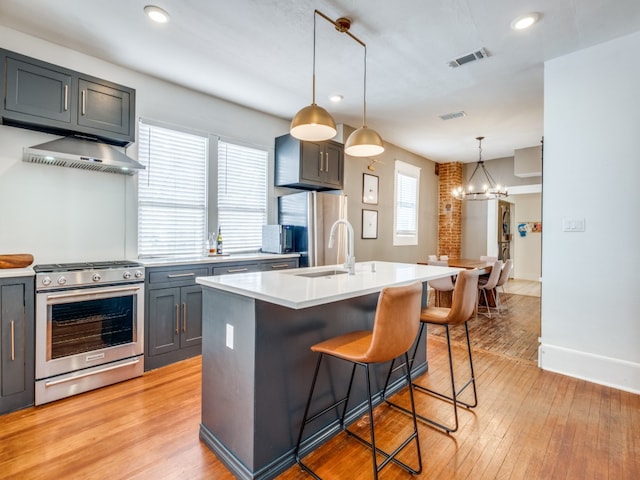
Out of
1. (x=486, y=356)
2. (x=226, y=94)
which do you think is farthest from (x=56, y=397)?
(x=486, y=356)

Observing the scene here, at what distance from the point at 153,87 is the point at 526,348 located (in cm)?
487

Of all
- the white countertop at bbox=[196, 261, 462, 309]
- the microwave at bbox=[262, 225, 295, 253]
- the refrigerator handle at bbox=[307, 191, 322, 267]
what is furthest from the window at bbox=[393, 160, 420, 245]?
the white countertop at bbox=[196, 261, 462, 309]

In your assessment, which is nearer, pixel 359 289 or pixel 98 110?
pixel 359 289

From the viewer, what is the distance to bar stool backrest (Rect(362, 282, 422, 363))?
1.48 meters

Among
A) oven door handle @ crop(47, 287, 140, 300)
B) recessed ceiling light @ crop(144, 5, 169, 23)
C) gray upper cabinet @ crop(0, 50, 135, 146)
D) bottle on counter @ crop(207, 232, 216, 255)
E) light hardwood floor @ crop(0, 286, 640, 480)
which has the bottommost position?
light hardwood floor @ crop(0, 286, 640, 480)

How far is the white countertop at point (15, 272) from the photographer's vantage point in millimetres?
2160

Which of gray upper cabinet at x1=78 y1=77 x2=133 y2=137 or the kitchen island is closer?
the kitchen island

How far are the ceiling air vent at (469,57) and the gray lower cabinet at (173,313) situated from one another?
2995 mm

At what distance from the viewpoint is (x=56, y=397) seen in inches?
93.0

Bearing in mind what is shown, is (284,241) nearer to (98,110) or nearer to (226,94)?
(226,94)

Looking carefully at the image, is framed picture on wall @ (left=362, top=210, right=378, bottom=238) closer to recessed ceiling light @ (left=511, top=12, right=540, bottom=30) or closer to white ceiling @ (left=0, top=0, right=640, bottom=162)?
white ceiling @ (left=0, top=0, right=640, bottom=162)

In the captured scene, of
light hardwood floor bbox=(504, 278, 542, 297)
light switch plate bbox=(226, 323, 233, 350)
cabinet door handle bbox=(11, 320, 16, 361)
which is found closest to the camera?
light switch plate bbox=(226, 323, 233, 350)

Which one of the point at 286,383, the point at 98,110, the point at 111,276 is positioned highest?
the point at 98,110

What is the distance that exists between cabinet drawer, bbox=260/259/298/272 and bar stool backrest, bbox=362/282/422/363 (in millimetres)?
2316
